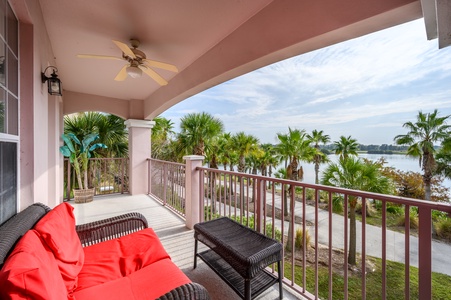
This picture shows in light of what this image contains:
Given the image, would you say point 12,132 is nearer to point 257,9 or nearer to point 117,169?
point 257,9

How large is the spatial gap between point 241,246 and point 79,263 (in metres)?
1.15

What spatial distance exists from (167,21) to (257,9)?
1015mm

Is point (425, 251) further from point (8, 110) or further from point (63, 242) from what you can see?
point (8, 110)

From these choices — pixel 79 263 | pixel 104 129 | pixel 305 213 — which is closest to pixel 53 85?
pixel 79 263

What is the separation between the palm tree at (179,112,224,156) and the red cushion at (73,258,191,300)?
8.29m

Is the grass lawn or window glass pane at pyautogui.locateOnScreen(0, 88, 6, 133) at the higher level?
window glass pane at pyautogui.locateOnScreen(0, 88, 6, 133)

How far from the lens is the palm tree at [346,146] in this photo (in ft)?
47.3

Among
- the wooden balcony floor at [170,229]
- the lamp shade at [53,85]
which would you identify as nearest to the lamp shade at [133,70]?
the lamp shade at [53,85]

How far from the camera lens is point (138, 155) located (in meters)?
5.32

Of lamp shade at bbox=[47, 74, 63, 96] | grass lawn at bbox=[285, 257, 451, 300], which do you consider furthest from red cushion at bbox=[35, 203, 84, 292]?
grass lawn at bbox=[285, 257, 451, 300]

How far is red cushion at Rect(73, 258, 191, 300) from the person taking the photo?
43.6 inches

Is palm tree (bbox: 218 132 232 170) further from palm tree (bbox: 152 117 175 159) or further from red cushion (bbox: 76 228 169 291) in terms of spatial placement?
red cushion (bbox: 76 228 169 291)

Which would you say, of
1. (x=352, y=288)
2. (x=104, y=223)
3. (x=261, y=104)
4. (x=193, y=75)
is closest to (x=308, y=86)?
(x=261, y=104)

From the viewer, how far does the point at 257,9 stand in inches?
81.4
